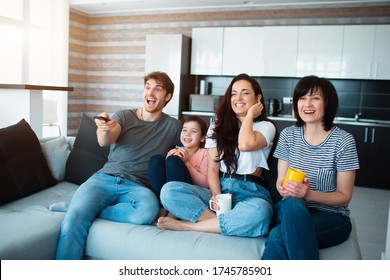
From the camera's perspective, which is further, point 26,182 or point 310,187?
point 26,182

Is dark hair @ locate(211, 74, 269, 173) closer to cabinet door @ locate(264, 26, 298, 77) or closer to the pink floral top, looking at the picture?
the pink floral top

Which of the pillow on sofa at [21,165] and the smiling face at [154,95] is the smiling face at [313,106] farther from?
the pillow on sofa at [21,165]

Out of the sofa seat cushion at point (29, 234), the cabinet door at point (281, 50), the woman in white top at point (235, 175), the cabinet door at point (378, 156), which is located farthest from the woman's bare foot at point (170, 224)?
the cabinet door at point (281, 50)

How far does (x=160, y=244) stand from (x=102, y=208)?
45cm

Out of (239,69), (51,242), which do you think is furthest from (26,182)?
(239,69)

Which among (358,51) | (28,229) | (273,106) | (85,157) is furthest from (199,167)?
(358,51)

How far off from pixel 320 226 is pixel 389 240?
3.27 ft

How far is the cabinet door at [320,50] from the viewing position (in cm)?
502

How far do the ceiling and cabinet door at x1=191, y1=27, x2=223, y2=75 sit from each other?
439mm

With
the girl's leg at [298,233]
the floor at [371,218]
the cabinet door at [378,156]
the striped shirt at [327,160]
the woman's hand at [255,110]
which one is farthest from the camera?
the cabinet door at [378,156]

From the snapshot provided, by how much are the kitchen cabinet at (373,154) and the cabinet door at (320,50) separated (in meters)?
0.85
